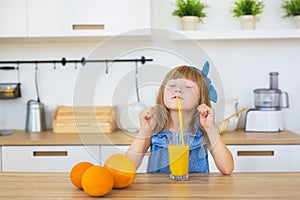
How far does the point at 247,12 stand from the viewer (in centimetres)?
282

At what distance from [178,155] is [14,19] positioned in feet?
5.86

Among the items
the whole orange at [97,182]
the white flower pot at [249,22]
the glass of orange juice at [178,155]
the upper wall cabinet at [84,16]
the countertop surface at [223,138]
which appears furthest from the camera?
the white flower pot at [249,22]

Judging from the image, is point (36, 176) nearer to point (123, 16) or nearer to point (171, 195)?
point (171, 195)

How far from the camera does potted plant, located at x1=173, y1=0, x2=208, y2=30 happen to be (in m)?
2.82

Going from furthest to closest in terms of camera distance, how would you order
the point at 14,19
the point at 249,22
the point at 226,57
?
the point at 226,57 → the point at 249,22 → the point at 14,19

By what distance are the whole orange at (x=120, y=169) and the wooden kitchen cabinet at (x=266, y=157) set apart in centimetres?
136

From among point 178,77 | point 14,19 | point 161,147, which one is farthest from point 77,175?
point 14,19

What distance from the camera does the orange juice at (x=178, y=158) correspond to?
4.16 feet

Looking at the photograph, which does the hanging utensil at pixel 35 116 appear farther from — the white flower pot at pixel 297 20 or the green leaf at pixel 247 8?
the white flower pot at pixel 297 20

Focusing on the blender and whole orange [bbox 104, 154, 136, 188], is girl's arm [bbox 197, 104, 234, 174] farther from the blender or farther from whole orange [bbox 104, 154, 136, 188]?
the blender

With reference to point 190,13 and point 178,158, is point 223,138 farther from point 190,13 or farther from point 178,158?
point 178,158

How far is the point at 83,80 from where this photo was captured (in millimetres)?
1219

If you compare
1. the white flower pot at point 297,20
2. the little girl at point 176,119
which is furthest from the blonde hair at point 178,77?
the white flower pot at point 297,20

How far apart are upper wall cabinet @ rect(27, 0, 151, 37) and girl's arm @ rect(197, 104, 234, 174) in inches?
50.9
